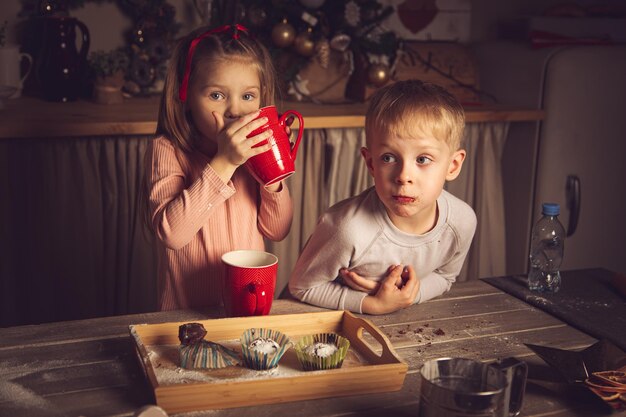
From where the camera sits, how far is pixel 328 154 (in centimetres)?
266

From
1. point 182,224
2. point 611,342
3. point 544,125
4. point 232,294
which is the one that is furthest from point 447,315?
point 544,125

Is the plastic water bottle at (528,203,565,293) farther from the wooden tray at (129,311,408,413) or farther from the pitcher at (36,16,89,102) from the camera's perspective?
the pitcher at (36,16,89,102)

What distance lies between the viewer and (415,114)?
4.39 feet

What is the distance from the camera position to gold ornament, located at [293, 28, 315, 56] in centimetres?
269

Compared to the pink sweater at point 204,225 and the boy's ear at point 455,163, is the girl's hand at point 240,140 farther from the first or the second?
the boy's ear at point 455,163

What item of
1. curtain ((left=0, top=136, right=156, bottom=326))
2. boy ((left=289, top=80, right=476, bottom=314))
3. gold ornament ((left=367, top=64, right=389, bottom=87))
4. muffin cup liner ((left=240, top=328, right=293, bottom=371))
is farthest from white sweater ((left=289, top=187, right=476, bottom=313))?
gold ornament ((left=367, top=64, right=389, bottom=87))

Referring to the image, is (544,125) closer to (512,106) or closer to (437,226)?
(512,106)

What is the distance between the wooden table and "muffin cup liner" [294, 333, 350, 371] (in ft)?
0.20

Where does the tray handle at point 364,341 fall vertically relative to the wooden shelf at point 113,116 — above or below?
below

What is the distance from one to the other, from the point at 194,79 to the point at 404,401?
836mm

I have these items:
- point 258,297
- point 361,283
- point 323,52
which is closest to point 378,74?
point 323,52

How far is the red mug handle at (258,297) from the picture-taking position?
1252mm

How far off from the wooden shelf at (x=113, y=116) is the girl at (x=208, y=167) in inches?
27.8

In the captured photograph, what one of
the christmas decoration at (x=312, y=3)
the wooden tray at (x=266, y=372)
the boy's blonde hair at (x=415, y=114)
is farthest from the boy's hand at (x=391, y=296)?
the christmas decoration at (x=312, y=3)
